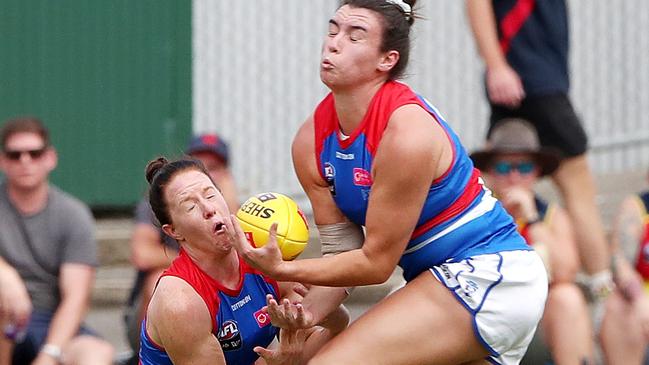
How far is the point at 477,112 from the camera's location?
959cm

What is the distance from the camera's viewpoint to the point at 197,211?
5137mm

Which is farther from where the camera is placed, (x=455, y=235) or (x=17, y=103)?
(x=17, y=103)

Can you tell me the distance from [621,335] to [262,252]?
9.93 ft

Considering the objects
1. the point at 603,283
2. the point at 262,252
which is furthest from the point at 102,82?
the point at 262,252

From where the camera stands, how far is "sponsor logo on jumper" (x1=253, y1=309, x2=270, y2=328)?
531 centimetres

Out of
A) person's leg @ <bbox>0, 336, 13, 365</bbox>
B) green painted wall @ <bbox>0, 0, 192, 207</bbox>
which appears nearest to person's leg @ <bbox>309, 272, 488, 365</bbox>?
person's leg @ <bbox>0, 336, 13, 365</bbox>

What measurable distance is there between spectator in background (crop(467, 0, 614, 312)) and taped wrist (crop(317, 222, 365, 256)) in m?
2.09

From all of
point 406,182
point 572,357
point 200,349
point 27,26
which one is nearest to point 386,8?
point 406,182

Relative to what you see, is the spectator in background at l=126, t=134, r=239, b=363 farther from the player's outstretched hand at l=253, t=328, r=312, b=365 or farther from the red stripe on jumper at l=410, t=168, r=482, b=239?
the red stripe on jumper at l=410, t=168, r=482, b=239

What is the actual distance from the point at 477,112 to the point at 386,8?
14.8ft

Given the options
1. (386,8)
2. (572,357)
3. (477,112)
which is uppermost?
(386,8)

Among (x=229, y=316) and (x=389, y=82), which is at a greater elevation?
(x=389, y=82)

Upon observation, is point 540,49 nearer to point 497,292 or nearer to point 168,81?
point 497,292

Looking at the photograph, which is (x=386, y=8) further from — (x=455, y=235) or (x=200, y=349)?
(x=200, y=349)
